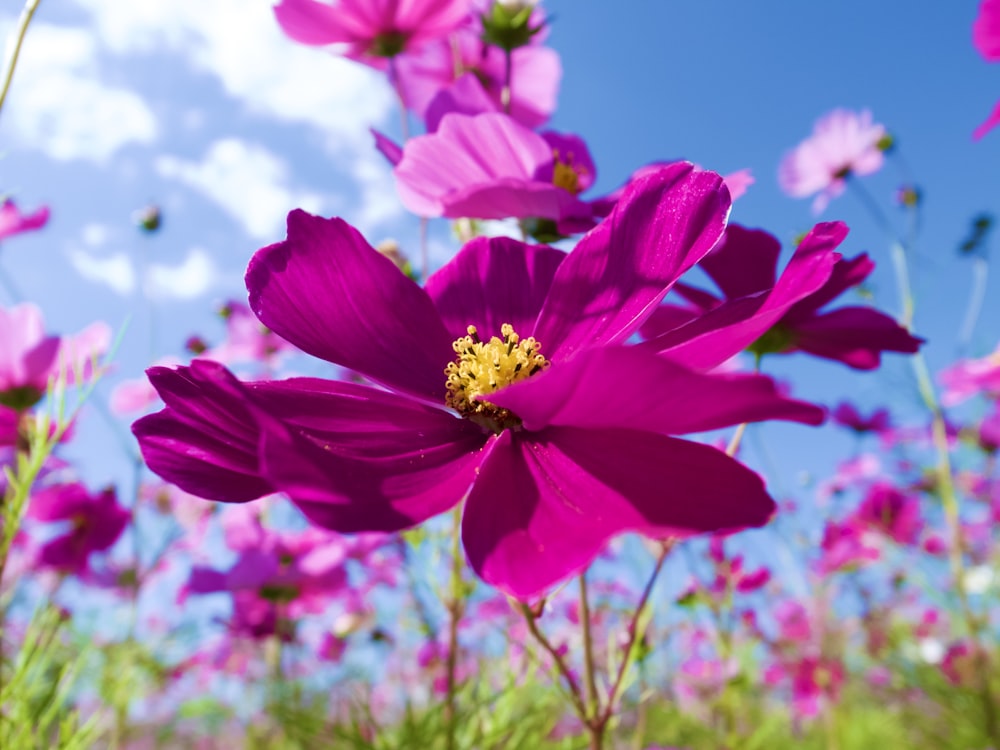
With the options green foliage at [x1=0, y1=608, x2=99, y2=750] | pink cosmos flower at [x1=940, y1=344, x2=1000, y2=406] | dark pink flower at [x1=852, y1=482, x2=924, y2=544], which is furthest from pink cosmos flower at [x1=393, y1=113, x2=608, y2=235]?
dark pink flower at [x1=852, y1=482, x2=924, y2=544]

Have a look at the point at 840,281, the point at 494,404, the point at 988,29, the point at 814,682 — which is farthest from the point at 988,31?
the point at 814,682

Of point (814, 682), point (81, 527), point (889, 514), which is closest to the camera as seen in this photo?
point (81, 527)

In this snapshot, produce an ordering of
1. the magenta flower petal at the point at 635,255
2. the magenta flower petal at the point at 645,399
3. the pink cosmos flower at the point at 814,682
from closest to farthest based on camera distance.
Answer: the magenta flower petal at the point at 645,399 < the magenta flower petal at the point at 635,255 < the pink cosmos flower at the point at 814,682

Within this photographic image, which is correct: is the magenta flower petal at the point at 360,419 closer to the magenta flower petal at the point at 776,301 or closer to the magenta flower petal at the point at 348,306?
the magenta flower petal at the point at 348,306


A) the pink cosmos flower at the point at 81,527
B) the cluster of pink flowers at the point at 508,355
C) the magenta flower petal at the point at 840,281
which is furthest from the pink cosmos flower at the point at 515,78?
the pink cosmos flower at the point at 81,527

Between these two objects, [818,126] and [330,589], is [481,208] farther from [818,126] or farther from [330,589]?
[818,126]

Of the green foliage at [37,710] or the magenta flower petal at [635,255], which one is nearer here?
the magenta flower petal at [635,255]

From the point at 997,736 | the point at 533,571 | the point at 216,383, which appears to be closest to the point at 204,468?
the point at 216,383

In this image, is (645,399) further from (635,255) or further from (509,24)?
(509,24)
